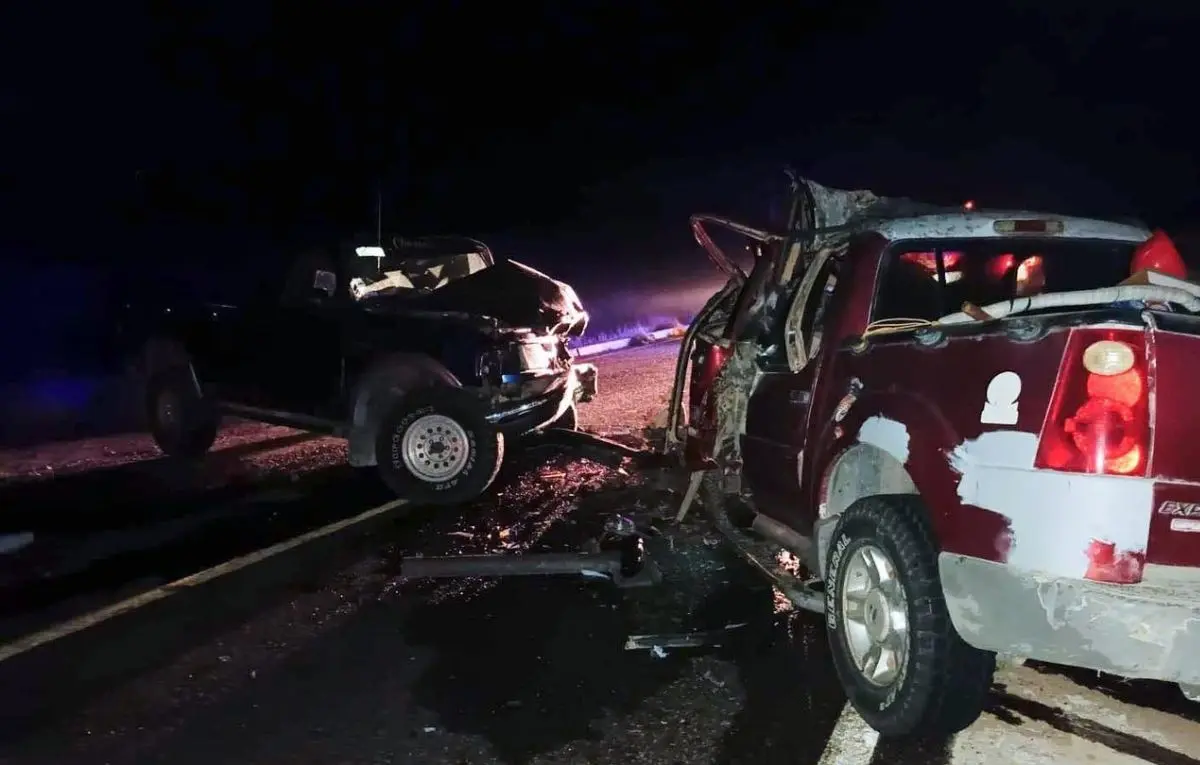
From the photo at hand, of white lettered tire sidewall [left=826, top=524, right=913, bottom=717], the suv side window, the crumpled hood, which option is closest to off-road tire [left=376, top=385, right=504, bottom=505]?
the crumpled hood

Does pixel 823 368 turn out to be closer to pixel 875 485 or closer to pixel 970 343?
pixel 875 485

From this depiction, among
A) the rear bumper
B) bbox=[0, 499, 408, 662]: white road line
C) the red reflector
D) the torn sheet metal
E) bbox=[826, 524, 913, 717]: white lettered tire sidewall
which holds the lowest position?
bbox=[0, 499, 408, 662]: white road line

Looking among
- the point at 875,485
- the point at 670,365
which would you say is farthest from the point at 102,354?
the point at 875,485

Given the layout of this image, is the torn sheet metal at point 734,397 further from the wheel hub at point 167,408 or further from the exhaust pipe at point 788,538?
the wheel hub at point 167,408

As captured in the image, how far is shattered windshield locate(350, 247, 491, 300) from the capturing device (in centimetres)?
861

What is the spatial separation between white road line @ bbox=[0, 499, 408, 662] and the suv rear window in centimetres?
392

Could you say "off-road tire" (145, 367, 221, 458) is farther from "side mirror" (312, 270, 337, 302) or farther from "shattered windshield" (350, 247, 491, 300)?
"shattered windshield" (350, 247, 491, 300)

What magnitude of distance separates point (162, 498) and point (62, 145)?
22.6 m

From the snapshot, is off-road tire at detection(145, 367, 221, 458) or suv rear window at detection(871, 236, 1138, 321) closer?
suv rear window at detection(871, 236, 1138, 321)

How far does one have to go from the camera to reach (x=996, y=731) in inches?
140

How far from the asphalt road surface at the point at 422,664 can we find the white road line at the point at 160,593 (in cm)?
2

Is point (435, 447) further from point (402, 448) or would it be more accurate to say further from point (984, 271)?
point (984, 271)

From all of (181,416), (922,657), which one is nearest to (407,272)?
(181,416)

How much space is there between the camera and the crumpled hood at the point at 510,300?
830 cm
